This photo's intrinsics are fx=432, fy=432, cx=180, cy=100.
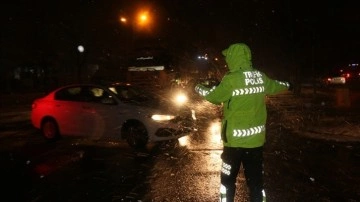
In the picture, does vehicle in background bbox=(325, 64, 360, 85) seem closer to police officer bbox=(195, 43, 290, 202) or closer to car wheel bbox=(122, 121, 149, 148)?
car wheel bbox=(122, 121, 149, 148)

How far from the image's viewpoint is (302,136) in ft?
38.2

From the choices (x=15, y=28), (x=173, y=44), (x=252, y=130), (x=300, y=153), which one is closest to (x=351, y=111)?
(x=300, y=153)

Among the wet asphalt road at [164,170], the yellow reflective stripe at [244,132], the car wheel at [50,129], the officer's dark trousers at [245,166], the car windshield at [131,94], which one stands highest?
the car windshield at [131,94]

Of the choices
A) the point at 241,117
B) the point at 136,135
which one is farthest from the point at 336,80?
the point at 241,117

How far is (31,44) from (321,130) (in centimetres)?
4095

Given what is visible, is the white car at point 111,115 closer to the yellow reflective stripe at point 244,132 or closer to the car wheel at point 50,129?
the car wheel at point 50,129

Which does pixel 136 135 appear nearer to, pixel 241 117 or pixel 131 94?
pixel 131 94

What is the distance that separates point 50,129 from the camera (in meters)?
11.5

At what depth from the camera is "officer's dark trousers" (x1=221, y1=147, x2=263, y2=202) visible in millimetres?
4191

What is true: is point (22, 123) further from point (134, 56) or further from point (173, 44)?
point (173, 44)

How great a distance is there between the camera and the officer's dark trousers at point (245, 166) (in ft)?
13.8

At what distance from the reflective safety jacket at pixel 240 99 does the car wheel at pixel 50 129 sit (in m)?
7.95

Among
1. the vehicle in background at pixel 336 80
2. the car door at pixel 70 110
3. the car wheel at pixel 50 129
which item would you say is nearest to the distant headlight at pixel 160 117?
the car door at pixel 70 110

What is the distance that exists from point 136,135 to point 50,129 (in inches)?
111
